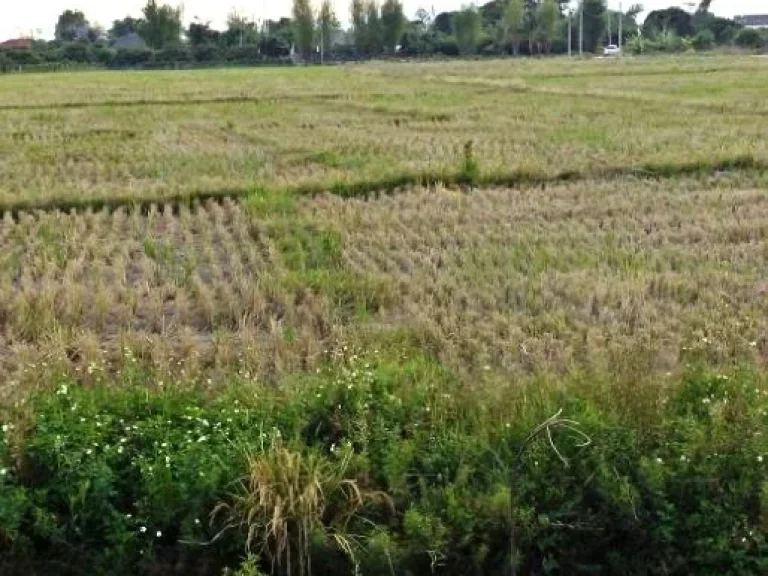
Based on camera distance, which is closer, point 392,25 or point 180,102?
point 180,102

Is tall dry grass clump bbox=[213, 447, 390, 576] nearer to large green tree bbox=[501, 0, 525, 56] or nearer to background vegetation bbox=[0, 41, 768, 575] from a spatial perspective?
background vegetation bbox=[0, 41, 768, 575]

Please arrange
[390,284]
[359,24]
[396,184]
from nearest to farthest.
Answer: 1. [390,284]
2. [396,184]
3. [359,24]

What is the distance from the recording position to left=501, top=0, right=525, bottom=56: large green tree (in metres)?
80.8

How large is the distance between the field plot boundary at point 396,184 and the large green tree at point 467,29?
71.1m

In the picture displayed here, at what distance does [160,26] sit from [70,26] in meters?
33.3

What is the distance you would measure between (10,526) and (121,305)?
3.28 meters

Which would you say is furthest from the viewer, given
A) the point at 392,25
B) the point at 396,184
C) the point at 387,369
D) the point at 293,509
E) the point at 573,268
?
the point at 392,25

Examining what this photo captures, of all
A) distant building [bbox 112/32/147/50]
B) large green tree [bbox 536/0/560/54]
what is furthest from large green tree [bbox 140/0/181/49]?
large green tree [bbox 536/0/560/54]

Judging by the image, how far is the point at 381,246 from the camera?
26.9ft

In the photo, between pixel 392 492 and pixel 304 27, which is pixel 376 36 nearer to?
pixel 304 27

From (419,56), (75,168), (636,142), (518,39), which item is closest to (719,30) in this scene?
(518,39)

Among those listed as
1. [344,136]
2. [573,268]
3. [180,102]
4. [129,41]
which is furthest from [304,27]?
A: [573,268]

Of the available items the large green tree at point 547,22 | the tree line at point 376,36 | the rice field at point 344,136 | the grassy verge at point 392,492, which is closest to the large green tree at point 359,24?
the tree line at point 376,36

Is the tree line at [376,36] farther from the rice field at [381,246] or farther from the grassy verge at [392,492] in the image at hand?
the grassy verge at [392,492]
